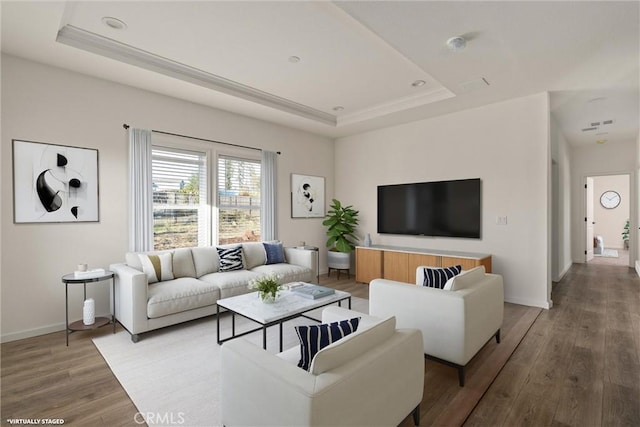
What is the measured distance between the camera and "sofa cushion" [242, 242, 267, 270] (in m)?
4.64

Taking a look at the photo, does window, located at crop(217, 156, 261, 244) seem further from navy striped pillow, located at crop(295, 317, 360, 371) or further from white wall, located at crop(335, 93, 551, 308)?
navy striped pillow, located at crop(295, 317, 360, 371)

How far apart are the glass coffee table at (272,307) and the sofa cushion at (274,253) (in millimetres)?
1540

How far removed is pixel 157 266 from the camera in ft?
12.1

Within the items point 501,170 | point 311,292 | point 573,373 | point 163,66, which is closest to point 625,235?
point 501,170

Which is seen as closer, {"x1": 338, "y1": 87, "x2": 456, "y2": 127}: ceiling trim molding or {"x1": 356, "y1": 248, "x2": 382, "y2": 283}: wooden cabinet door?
{"x1": 338, "y1": 87, "x2": 456, "y2": 127}: ceiling trim molding

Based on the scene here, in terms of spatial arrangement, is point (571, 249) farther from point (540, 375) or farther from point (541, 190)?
point (540, 375)

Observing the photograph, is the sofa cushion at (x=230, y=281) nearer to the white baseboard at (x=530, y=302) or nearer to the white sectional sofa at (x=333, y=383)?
the white sectional sofa at (x=333, y=383)

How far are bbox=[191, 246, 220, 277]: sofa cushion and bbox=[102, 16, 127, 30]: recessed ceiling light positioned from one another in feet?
8.34

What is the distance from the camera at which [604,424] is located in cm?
194

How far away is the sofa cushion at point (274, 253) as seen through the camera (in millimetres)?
4844

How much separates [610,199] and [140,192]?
40.9ft

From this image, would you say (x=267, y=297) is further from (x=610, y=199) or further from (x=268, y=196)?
(x=610, y=199)

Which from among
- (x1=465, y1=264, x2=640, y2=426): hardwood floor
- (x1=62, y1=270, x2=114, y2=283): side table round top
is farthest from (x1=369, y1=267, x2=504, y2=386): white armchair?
(x1=62, y1=270, x2=114, y2=283): side table round top

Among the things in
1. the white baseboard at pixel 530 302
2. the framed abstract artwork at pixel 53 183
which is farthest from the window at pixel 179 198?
the white baseboard at pixel 530 302
